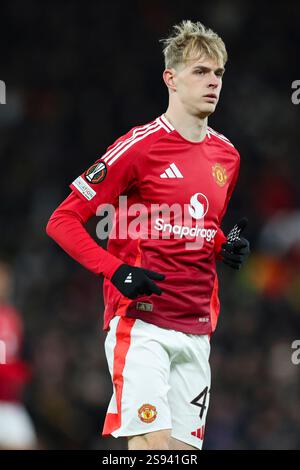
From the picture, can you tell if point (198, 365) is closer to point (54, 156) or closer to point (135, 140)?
point (135, 140)

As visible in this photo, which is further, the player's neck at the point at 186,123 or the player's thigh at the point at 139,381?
the player's neck at the point at 186,123

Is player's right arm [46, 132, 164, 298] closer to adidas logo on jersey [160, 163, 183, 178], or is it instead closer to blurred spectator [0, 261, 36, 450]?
adidas logo on jersey [160, 163, 183, 178]

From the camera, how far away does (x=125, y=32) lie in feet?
50.6

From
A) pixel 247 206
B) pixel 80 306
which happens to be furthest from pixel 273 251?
pixel 80 306

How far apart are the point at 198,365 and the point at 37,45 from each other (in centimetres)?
1069

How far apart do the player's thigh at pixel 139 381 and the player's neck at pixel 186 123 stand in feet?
3.11

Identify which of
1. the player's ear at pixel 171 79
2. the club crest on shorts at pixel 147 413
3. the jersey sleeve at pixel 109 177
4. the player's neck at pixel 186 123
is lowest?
the club crest on shorts at pixel 147 413

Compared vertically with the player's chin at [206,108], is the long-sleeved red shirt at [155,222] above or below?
below

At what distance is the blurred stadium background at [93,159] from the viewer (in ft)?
34.9

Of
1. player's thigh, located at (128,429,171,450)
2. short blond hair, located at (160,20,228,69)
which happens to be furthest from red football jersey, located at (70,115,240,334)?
player's thigh, located at (128,429,171,450)

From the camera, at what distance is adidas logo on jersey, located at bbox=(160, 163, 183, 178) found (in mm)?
5250

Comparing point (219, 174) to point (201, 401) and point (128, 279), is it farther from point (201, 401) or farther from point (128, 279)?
point (201, 401)

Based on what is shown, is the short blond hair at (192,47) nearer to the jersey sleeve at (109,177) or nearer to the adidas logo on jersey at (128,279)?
the jersey sleeve at (109,177)

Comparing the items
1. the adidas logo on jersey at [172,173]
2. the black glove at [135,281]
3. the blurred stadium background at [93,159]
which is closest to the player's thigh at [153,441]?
the black glove at [135,281]
